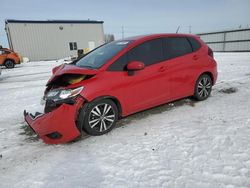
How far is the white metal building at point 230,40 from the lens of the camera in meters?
23.1

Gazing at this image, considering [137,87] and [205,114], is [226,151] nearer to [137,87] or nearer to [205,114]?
[205,114]

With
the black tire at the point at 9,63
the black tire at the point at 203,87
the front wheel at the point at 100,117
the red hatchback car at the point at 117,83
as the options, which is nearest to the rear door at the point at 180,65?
the red hatchback car at the point at 117,83

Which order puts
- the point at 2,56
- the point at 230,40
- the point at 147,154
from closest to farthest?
the point at 147,154
the point at 2,56
the point at 230,40

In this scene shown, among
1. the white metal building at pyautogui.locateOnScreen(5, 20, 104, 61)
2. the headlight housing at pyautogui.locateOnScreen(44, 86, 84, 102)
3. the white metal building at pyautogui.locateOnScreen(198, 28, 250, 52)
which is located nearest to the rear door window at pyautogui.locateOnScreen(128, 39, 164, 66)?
the headlight housing at pyautogui.locateOnScreen(44, 86, 84, 102)

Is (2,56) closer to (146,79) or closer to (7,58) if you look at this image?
(7,58)

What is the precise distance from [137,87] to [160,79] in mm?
606

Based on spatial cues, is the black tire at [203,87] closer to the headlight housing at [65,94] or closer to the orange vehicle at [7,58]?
the headlight housing at [65,94]

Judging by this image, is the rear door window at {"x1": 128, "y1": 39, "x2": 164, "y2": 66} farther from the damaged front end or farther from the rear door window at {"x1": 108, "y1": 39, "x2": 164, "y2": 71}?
the damaged front end

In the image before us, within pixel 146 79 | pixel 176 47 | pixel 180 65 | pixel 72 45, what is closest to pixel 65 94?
pixel 146 79

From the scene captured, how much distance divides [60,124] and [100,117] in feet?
2.37

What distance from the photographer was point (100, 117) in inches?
151

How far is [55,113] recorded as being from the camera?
11.2 ft

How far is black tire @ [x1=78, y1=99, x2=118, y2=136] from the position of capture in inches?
145

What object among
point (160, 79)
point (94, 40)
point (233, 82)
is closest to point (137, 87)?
point (160, 79)
